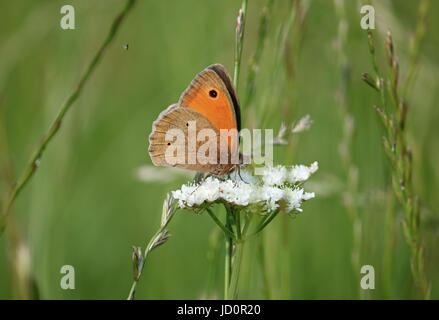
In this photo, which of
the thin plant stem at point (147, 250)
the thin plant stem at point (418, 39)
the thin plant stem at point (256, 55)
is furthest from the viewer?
the thin plant stem at point (418, 39)

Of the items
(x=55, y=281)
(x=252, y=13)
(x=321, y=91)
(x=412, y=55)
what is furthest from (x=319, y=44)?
(x=55, y=281)

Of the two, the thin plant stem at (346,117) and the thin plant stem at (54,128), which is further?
the thin plant stem at (346,117)

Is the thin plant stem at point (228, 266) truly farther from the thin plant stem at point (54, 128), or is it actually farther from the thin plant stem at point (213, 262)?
the thin plant stem at point (54, 128)

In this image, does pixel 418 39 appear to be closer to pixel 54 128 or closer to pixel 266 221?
pixel 266 221

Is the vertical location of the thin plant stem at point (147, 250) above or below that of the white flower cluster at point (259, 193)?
below

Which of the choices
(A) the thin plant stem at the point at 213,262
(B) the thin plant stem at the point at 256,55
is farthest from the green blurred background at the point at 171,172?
(B) the thin plant stem at the point at 256,55

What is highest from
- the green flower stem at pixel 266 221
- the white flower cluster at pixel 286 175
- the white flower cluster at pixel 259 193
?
the white flower cluster at pixel 286 175

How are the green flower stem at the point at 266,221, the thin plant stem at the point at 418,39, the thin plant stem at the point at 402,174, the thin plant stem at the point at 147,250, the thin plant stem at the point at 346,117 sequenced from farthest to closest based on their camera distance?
the thin plant stem at the point at 346,117 < the thin plant stem at the point at 418,39 < the thin plant stem at the point at 402,174 < the green flower stem at the point at 266,221 < the thin plant stem at the point at 147,250
